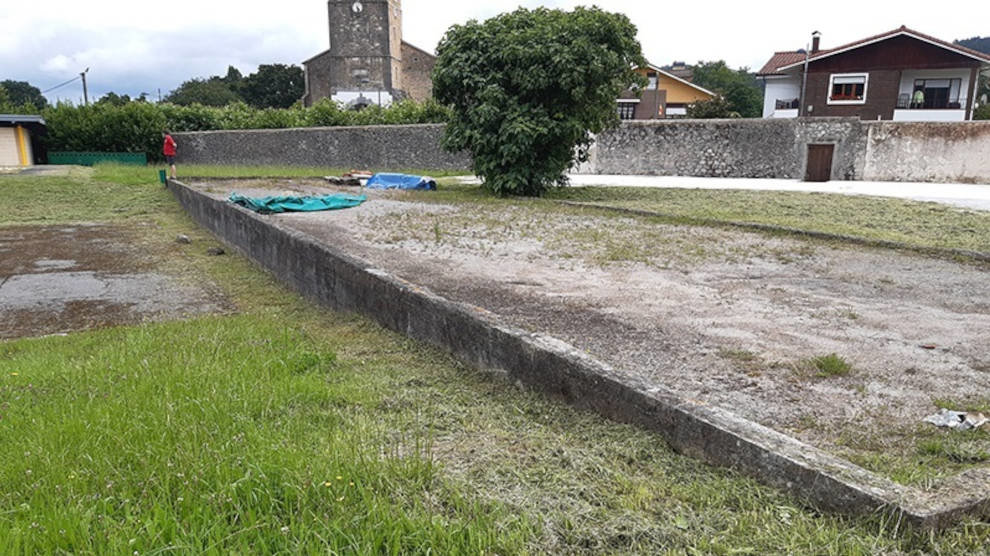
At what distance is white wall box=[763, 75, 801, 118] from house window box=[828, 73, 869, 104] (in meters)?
1.93

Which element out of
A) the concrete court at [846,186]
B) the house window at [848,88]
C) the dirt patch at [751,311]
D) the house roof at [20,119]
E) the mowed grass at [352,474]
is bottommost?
the mowed grass at [352,474]

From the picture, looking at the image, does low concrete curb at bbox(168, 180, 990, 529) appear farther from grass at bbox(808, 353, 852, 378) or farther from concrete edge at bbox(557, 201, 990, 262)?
concrete edge at bbox(557, 201, 990, 262)

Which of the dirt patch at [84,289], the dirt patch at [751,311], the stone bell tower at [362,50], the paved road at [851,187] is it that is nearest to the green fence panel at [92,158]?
the paved road at [851,187]

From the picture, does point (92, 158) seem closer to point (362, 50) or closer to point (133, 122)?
point (133, 122)

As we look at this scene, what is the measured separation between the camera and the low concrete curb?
193 centimetres

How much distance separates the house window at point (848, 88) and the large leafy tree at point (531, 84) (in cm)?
2429

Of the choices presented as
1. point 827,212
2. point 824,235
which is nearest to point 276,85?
point 827,212

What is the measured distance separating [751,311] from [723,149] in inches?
680

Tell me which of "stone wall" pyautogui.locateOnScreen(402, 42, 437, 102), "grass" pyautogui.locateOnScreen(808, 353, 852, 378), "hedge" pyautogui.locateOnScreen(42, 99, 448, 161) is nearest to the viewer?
"grass" pyautogui.locateOnScreen(808, 353, 852, 378)

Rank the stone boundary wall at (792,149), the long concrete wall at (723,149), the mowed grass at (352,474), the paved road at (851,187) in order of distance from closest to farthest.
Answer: the mowed grass at (352,474) < the paved road at (851,187) < the stone boundary wall at (792,149) < the long concrete wall at (723,149)

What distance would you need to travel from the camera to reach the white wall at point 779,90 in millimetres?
35375

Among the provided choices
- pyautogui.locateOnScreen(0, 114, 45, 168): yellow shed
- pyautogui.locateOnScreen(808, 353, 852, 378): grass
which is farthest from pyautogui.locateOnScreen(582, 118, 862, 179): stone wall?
pyautogui.locateOnScreen(0, 114, 45, 168): yellow shed

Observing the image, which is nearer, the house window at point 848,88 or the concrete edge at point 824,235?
the concrete edge at point 824,235

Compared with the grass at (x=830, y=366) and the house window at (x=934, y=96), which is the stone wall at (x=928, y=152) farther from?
the grass at (x=830, y=366)
